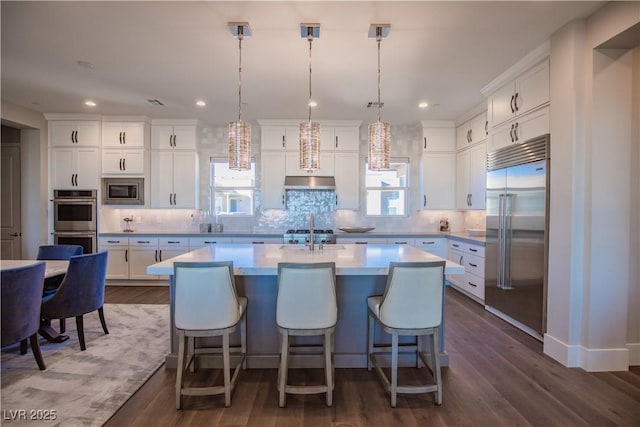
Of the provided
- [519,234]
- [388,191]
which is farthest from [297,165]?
[519,234]

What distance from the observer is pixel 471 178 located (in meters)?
4.86

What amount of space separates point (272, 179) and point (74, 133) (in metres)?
3.29

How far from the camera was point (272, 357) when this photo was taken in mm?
2564

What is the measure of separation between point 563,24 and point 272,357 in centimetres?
363

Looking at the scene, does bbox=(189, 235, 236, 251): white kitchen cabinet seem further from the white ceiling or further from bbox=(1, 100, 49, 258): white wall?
bbox=(1, 100, 49, 258): white wall

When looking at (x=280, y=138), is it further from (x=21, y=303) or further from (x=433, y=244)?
(x=21, y=303)

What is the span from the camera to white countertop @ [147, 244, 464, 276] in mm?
2156

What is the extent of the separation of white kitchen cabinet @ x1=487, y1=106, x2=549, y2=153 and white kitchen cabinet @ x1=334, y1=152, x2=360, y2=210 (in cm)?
215

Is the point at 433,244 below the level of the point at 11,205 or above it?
below

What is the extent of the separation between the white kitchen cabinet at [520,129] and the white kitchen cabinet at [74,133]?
19.5ft

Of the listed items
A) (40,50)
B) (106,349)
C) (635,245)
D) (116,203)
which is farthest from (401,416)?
(116,203)

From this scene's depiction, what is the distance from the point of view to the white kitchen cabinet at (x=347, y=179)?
536 centimetres

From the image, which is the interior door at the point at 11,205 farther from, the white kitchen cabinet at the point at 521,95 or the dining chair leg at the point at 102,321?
the white kitchen cabinet at the point at 521,95

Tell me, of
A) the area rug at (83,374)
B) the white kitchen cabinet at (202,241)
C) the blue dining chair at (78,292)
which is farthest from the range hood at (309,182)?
the blue dining chair at (78,292)
